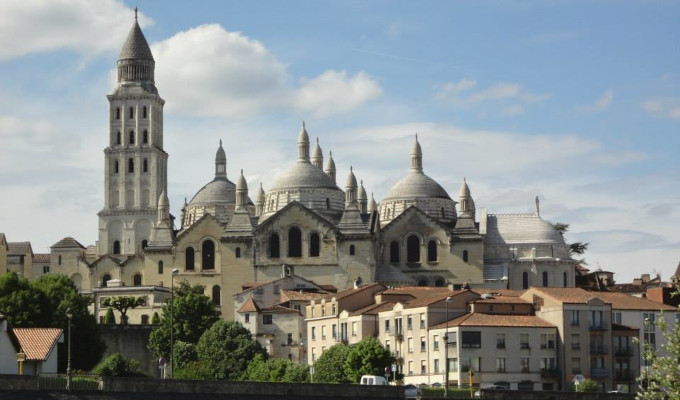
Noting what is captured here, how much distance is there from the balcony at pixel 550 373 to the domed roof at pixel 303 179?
51443mm

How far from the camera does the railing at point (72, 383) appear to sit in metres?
56.8

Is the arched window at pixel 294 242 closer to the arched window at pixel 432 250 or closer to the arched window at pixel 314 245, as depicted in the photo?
the arched window at pixel 314 245

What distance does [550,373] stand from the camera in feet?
283

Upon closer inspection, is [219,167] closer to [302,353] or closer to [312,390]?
[302,353]

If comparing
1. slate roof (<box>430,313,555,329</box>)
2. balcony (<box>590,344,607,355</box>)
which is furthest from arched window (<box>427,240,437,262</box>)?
balcony (<box>590,344,607,355</box>)

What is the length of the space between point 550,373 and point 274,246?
1696 inches

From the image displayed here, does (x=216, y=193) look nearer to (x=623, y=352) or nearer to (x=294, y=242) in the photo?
(x=294, y=242)

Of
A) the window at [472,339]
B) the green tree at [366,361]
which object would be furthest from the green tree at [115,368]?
the window at [472,339]

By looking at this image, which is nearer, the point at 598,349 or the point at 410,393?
the point at 410,393

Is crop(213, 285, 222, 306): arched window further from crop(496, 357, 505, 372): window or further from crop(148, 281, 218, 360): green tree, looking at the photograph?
crop(496, 357, 505, 372): window

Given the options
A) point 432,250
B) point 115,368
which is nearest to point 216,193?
point 432,250

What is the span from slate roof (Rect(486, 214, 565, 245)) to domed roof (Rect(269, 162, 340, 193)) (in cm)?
1436

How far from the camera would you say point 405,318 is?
92.4 m

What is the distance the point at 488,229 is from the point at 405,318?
41.1 metres
